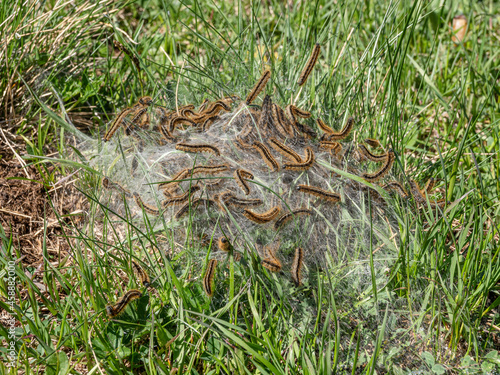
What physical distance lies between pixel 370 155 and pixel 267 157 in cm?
87

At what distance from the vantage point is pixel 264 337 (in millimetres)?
2758

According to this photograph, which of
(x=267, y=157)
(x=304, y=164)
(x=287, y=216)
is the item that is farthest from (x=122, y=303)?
(x=304, y=164)

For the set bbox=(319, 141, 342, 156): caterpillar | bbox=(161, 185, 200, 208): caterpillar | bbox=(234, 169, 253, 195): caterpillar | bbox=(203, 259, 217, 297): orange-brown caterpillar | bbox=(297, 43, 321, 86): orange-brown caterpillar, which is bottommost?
bbox=(203, 259, 217, 297): orange-brown caterpillar

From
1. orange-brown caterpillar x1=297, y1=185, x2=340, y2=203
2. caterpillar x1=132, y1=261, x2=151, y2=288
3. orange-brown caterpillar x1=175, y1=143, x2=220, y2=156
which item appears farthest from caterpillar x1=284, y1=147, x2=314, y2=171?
caterpillar x1=132, y1=261, x2=151, y2=288

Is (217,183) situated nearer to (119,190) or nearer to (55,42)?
(119,190)

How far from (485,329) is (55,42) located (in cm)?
458

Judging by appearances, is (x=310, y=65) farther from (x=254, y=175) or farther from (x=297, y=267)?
(x=297, y=267)

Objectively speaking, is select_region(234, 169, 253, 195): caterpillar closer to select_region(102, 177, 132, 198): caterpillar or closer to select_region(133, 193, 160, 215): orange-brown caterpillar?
select_region(133, 193, 160, 215): orange-brown caterpillar

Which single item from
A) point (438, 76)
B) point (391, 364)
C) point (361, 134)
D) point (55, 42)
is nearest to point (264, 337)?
point (391, 364)

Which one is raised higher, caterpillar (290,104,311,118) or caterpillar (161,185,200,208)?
caterpillar (290,104,311,118)

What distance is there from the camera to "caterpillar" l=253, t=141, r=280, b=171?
3422 millimetres

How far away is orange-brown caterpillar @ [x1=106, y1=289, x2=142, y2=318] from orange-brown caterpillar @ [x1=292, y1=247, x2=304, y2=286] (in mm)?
1050

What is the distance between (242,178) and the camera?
3322mm

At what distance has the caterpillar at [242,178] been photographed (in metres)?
3.32
